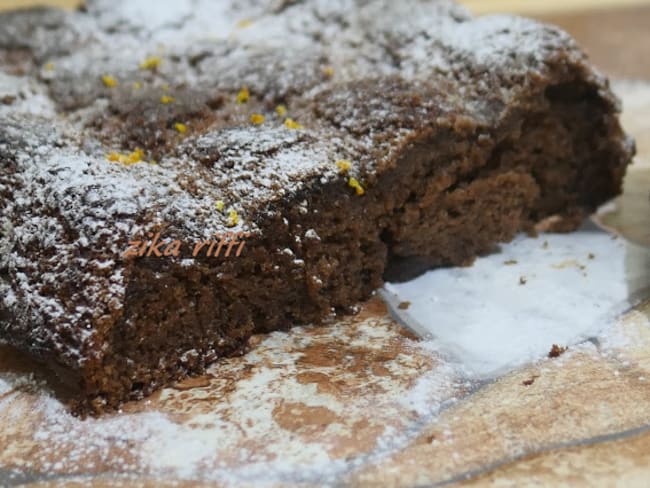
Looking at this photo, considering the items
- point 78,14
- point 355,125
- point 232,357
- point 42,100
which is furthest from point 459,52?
point 78,14

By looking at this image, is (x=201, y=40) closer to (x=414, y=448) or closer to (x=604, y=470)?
(x=414, y=448)

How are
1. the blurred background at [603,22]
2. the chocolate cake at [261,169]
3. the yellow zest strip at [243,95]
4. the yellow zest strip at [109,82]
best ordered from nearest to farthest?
the chocolate cake at [261,169] → the yellow zest strip at [243,95] → the yellow zest strip at [109,82] → the blurred background at [603,22]

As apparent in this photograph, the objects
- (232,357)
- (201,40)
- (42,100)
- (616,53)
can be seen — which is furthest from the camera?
(616,53)

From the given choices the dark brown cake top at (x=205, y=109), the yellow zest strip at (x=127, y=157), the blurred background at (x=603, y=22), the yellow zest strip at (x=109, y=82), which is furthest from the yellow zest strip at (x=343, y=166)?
the blurred background at (x=603, y=22)

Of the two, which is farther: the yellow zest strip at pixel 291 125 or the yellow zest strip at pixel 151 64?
the yellow zest strip at pixel 151 64

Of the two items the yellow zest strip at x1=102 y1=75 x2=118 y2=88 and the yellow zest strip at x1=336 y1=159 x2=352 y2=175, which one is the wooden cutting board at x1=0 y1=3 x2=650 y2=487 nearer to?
the yellow zest strip at x1=336 y1=159 x2=352 y2=175

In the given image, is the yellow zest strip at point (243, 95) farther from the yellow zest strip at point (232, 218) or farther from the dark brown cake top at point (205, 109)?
the yellow zest strip at point (232, 218)

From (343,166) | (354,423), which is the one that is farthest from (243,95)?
(354,423)

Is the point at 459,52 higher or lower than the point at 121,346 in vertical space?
higher
